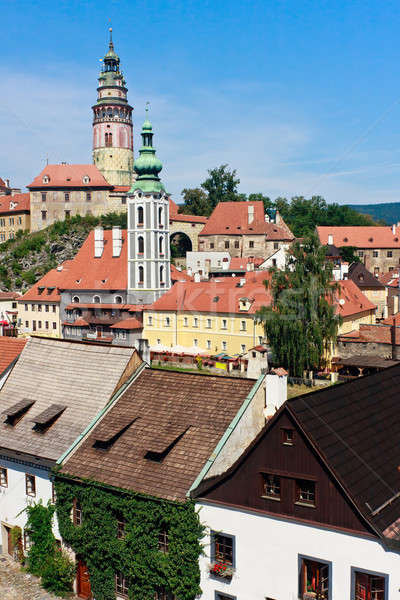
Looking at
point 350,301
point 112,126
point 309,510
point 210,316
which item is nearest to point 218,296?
point 210,316

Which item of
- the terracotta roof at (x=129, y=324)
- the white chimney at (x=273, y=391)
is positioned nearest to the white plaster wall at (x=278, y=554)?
the white chimney at (x=273, y=391)

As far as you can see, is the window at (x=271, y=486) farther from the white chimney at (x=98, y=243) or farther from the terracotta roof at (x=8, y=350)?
the white chimney at (x=98, y=243)

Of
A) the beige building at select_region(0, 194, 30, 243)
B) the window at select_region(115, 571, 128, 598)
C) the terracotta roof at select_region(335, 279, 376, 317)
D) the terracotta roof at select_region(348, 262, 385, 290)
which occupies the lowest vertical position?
the window at select_region(115, 571, 128, 598)

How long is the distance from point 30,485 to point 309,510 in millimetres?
11373

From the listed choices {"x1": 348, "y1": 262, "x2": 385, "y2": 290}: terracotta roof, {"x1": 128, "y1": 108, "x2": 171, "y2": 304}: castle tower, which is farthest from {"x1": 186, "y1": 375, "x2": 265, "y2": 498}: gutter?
{"x1": 348, "y1": 262, "x2": 385, "y2": 290}: terracotta roof

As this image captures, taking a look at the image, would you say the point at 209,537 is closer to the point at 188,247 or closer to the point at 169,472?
the point at 169,472

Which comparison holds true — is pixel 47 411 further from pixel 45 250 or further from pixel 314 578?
pixel 45 250

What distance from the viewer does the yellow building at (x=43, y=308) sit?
260ft

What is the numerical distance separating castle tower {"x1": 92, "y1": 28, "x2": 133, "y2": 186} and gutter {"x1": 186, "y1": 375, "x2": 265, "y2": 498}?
101m

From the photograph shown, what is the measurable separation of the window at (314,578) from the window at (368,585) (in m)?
0.71

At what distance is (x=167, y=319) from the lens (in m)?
65.2

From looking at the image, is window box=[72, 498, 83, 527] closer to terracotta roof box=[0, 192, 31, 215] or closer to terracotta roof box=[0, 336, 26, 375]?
terracotta roof box=[0, 336, 26, 375]

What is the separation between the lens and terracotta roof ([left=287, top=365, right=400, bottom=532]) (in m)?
17.4

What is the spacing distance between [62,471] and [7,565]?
5393 mm
